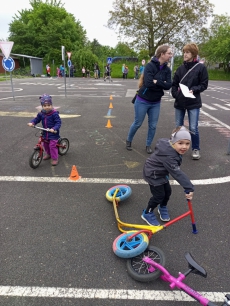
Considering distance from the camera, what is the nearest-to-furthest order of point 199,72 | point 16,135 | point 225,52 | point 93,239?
point 93,239, point 199,72, point 16,135, point 225,52

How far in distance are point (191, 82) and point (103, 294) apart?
3.81 meters

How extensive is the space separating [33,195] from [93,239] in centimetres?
132

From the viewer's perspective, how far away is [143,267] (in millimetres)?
2355

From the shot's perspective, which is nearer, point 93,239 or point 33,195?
point 93,239

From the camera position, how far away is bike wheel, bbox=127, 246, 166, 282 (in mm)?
2213

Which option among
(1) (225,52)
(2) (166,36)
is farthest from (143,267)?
(1) (225,52)

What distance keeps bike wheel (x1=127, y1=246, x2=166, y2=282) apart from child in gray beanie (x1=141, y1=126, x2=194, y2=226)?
1.86 feet

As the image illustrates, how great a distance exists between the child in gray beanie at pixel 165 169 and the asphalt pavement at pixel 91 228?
22cm

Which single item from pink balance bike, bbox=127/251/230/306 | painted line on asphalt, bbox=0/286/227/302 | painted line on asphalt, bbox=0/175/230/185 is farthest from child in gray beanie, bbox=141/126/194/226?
painted line on asphalt, bbox=0/175/230/185

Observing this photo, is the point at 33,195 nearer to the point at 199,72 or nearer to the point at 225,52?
the point at 199,72

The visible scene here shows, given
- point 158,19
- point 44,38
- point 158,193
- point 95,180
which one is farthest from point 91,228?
point 44,38

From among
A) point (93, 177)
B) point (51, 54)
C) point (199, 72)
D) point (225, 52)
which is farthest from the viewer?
point (51, 54)

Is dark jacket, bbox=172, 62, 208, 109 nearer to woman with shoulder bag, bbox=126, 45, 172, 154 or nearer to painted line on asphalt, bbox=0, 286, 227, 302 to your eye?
woman with shoulder bag, bbox=126, 45, 172, 154

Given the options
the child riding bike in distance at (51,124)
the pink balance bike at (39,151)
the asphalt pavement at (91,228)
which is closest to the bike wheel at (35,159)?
Answer: the pink balance bike at (39,151)
